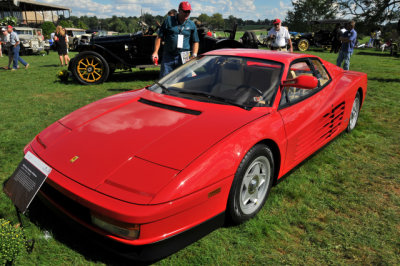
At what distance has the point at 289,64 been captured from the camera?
2785 mm

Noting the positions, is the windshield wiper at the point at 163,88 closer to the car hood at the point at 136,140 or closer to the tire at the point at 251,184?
the car hood at the point at 136,140

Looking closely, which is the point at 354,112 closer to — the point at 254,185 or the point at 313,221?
the point at 313,221

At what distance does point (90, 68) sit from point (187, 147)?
6841mm

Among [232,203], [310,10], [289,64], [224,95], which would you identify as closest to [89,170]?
[232,203]

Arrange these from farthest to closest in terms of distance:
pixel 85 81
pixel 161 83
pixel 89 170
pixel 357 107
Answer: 1. pixel 85 81
2. pixel 357 107
3. pixel 161 83
4. pixel 89 170

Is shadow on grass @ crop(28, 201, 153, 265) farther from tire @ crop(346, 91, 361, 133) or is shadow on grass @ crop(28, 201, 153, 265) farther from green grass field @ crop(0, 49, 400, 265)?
tire @ crop(346, 91, 361, 133)

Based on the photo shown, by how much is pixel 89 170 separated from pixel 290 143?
164 cm

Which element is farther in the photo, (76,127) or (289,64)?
(289,64)

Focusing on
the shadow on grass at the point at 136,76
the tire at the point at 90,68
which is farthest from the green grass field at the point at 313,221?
the shadow on grass at the point at 136,76

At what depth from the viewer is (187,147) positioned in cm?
190

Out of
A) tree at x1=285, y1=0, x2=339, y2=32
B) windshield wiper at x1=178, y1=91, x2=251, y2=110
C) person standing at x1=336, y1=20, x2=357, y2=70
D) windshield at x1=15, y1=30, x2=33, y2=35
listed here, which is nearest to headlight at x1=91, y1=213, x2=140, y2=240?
windshield wiper at x1=178, y1=91, x2=251, y2=110

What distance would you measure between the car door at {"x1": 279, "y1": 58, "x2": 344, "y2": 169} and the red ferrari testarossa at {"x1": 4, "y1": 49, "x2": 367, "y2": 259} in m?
0.01

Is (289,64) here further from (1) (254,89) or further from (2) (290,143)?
(2) (290,143)

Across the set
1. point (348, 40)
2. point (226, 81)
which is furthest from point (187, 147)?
point (348, 40)
